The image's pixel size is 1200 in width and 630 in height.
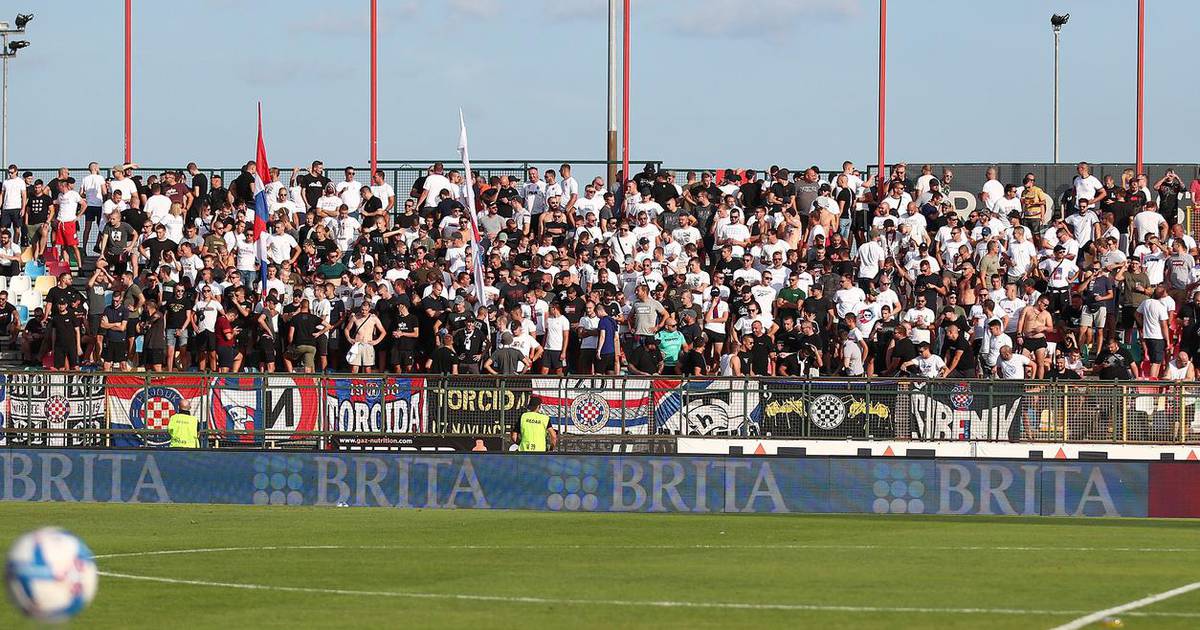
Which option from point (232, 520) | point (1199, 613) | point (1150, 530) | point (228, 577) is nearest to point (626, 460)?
point (232, 520)

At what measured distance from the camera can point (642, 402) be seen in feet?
87.4

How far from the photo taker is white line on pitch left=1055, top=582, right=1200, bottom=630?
11812 millimetres

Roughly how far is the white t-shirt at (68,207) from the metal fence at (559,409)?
821 centimetres

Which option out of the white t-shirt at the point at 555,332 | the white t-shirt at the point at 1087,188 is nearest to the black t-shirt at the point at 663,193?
the white t-shirt at the point at 555,332

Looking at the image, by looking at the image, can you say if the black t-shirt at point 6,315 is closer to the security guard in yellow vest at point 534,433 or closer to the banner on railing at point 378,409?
the banner on railing at point 378,409

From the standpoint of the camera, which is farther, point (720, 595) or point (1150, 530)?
point (1150, 530)

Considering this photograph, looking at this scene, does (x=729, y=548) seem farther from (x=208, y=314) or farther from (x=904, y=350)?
(x=208, y=314)

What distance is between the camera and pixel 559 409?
2661 cm

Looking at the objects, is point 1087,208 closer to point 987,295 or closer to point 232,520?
point 987,295

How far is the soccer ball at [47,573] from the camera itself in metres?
7.07

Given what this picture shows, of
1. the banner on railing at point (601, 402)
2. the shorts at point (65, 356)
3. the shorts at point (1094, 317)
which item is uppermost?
the shorts at point (1094, 317)

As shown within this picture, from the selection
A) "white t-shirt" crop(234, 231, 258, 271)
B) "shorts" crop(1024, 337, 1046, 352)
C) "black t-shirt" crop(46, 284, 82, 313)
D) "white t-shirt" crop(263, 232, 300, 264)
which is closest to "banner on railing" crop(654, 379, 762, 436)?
"shorts" crop(1024, 337, 1046, 352)

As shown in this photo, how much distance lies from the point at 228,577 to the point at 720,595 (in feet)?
13.5

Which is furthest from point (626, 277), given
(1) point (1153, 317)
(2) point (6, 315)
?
(2) point (6, 315)
